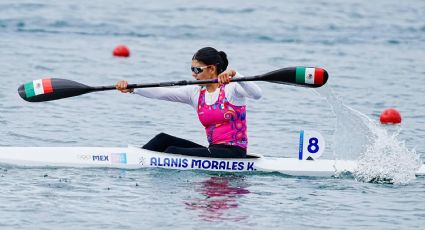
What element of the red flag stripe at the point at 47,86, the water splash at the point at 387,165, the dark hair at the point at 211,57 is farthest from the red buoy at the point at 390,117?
the red flag stripe at the point at 47,86

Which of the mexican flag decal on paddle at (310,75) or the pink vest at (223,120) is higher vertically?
the mexican flag decal on paddle at (310,75)

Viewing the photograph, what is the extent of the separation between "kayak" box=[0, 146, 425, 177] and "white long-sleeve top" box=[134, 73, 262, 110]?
25.5 inches

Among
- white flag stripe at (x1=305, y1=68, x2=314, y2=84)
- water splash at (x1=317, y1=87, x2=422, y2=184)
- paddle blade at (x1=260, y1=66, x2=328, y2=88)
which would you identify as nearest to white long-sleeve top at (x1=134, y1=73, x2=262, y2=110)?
paddle blade at (x1=260, y1=66, x2=328, y2=88)

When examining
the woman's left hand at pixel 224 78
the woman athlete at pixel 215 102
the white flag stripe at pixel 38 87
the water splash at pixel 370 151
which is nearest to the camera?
the woman's left hand at pixel 224 78

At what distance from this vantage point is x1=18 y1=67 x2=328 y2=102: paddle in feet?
39.0

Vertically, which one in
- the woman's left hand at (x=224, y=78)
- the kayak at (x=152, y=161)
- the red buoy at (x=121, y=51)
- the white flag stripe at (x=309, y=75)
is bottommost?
the kayak at (x=152, y=161)

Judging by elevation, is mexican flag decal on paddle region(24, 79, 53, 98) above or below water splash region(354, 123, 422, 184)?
above

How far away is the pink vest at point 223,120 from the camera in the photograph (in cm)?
1185

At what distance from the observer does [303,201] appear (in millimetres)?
11141

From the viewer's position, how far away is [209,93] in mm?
11953

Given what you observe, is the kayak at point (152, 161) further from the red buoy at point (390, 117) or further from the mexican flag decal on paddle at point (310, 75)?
the red buoy at point (390, 117)

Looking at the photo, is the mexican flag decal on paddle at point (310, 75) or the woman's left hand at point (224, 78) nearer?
the woman's left hand at point (224, 78)

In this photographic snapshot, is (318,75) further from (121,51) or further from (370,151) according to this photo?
(121,51)

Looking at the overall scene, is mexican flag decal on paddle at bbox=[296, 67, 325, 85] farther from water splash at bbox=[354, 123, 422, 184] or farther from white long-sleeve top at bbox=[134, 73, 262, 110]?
water splash at bbox=[354, 123, 422, 184]
